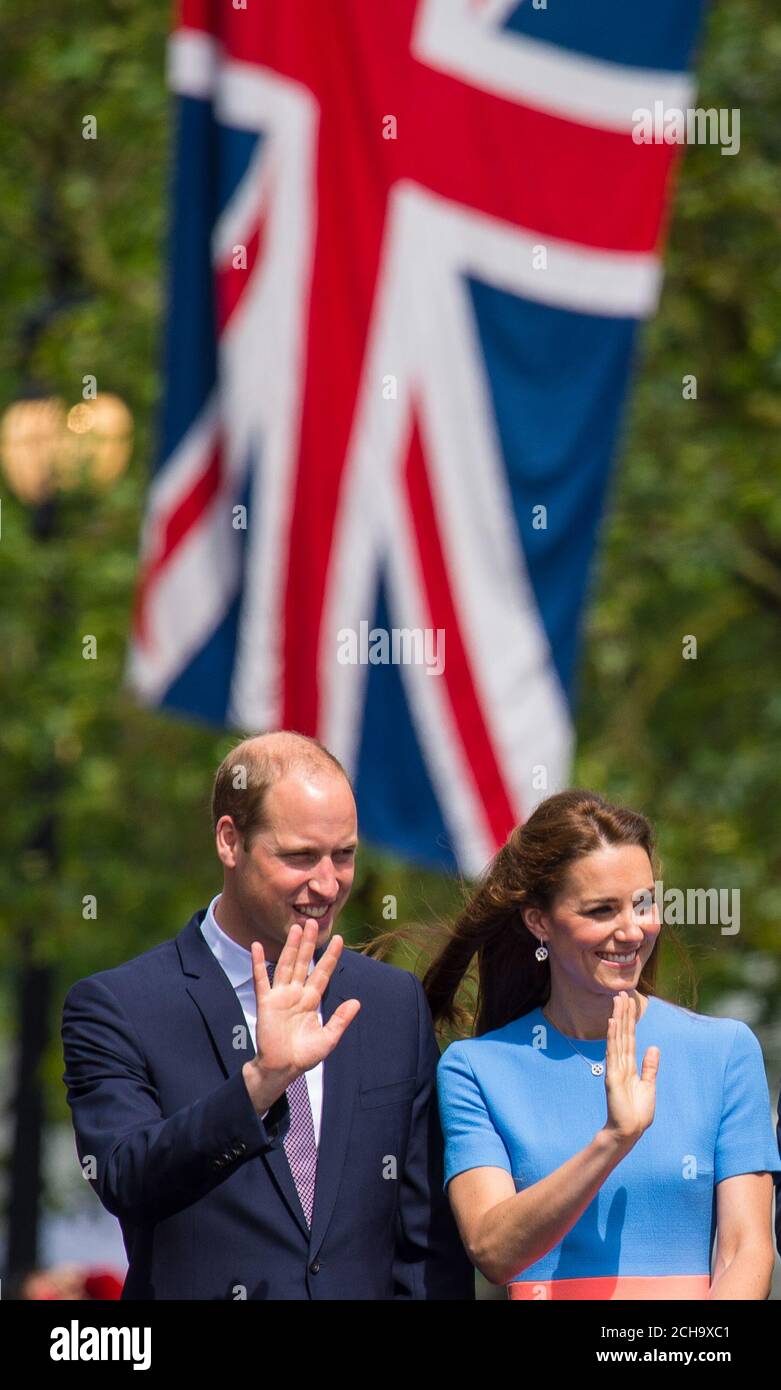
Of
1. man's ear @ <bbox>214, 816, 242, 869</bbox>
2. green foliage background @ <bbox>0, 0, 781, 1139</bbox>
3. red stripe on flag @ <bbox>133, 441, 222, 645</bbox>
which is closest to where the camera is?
man's ear @ <bbox>214, 816, 242, 869</bbox>

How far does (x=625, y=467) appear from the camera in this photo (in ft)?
42.2

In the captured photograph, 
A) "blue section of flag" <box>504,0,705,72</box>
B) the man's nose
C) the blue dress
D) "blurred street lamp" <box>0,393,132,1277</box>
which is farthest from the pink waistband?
"blurred street lamp" <box>0,393,132,1277</box>

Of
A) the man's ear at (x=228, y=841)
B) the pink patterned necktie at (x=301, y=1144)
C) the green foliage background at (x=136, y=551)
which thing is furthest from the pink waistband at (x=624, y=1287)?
the green foliage background at (x=136, y=551)

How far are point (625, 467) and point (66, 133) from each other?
4.31 meters

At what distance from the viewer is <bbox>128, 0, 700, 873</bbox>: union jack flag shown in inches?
327

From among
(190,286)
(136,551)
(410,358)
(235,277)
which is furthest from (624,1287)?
(136,551)

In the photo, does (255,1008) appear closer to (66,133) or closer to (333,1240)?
(333,1240)

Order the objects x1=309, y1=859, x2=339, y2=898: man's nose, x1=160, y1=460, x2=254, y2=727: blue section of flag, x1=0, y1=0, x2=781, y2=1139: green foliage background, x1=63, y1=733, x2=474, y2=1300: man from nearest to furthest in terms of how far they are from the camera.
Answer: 1. x1=63, y1=733, x2=474, y2=1300: man
2. x1=309, y1=859, x2=339, y2=898: man's nose
3. x1=160, y1=460, x2=254, y2=727: blue section of flag
4. x1=0, y1=0, x2=781, y2=1139: green foliage background

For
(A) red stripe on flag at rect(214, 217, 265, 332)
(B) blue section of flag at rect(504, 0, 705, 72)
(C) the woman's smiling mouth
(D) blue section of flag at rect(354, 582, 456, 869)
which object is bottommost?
(C) the woman's smiling mouth

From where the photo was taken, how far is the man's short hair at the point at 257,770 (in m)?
4.05

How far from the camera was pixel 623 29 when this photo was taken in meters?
8.36

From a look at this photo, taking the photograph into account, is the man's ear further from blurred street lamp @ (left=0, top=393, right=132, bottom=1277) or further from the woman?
blurred street lamp @ (left=0, top=393, right=132, bottom=1277)
